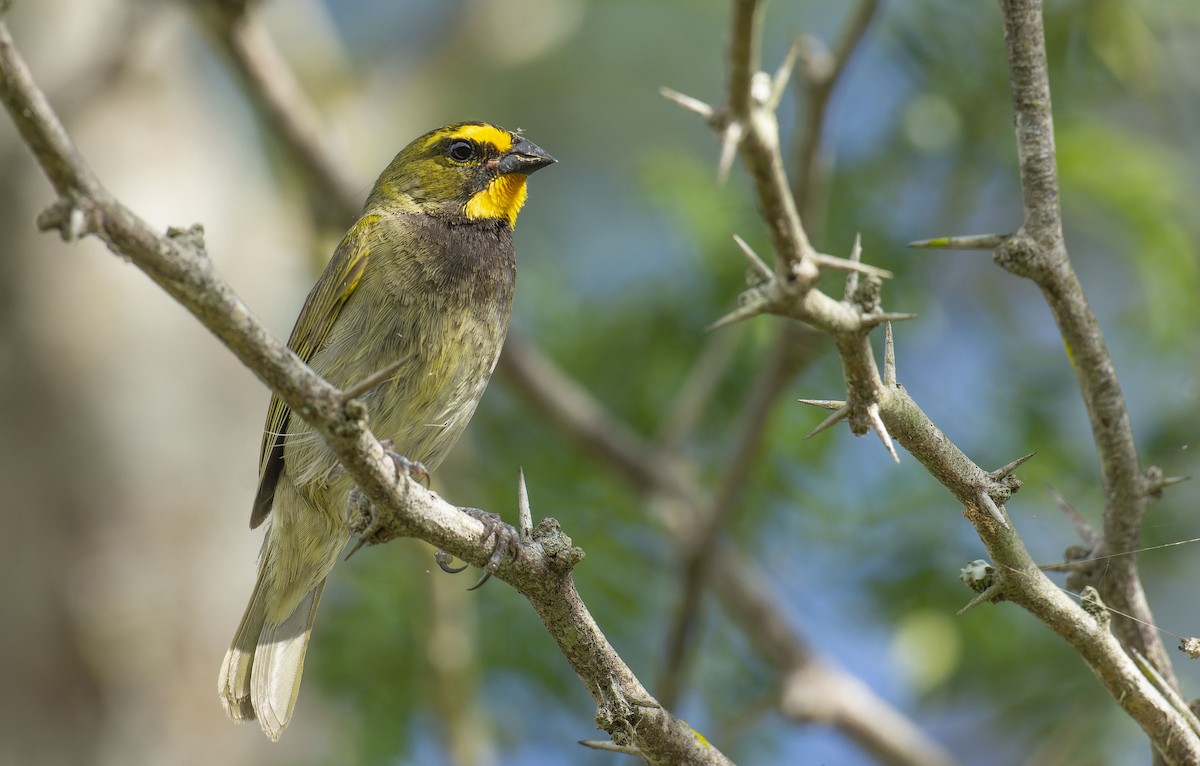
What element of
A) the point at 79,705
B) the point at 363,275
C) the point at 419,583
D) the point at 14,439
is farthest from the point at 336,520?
the point at 14,439

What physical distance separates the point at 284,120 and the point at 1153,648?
14.9 ft

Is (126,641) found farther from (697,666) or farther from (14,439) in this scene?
(697,666)

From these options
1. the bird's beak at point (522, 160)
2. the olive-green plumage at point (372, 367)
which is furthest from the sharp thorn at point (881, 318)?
the bird's beak at point (522, 160)

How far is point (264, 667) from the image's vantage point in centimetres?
387

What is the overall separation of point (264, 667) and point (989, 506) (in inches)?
99.2

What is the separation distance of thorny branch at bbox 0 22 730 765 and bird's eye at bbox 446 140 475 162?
2.25 m

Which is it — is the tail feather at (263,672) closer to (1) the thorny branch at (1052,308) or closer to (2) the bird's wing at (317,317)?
(2) the bird's wing at (317,317)

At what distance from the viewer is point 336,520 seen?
4.00 m

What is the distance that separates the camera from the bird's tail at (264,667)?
378 cm

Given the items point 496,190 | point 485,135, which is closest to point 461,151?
point 485,135

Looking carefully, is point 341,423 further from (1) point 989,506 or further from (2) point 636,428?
(2) point 636,428

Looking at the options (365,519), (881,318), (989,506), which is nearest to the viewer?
(881,318)

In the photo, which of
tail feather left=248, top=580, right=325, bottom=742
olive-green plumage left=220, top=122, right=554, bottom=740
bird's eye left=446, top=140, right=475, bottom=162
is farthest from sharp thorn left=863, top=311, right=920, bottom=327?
bird's eye left=446, top=140, right=475, bottom=162

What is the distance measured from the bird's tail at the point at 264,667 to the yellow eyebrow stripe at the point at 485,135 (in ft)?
5.84
